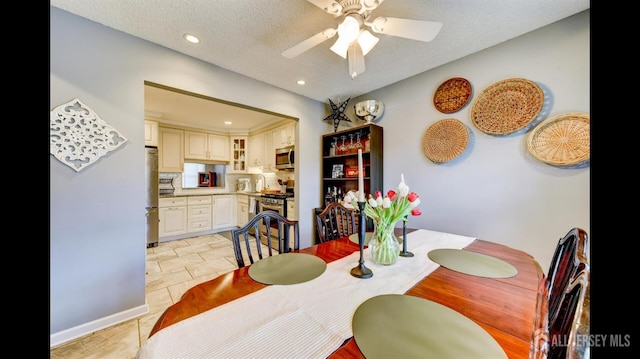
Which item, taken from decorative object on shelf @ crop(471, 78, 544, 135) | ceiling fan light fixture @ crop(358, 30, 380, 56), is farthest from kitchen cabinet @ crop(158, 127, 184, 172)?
decorative object on shelf @ crop(471, 78, 544, 135)

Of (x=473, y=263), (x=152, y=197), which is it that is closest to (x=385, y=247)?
(x=473, y=263)

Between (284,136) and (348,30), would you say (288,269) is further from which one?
(284,136)

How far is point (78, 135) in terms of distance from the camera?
1657 millimetres

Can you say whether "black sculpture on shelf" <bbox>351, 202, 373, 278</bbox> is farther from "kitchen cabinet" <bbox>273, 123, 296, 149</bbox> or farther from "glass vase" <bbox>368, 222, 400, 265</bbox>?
"kitchen cabinet" <bbox>273, 123, 296, 149</bbox>

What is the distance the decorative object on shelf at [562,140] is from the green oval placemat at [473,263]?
1.11 m

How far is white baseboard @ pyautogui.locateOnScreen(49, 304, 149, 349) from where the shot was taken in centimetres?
159

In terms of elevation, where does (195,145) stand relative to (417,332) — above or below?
above

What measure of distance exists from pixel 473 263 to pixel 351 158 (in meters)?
2.24

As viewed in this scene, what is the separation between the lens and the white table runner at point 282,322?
624 millimetres

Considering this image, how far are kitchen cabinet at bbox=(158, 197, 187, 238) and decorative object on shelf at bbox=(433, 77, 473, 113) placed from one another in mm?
4380

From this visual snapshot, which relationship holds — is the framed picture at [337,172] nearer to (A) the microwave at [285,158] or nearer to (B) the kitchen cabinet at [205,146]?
(A) the microwave at [285,158]

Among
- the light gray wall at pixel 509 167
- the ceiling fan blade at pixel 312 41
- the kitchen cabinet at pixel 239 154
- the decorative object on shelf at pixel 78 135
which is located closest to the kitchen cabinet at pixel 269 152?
the kitchen cabinet at pixel 239 154

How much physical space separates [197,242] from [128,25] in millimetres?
3261
